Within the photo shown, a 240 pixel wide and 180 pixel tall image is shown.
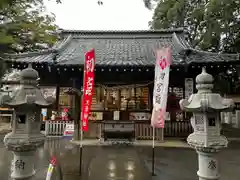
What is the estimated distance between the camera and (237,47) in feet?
55.1

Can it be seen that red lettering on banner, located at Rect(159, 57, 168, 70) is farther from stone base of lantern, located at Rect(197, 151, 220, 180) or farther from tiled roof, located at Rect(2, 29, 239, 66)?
tiled roof, located at Rect(2, 29, 239, 66)

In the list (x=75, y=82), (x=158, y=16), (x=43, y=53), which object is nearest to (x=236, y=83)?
(x=158, y=16)

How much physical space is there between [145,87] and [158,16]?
13550mm

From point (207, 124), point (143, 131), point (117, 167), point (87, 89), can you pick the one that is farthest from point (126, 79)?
point (207, 124)

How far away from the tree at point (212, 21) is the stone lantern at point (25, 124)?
10.5 meters

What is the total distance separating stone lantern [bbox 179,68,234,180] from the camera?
3.70 metres

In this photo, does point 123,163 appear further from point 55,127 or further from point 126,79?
point 55,127

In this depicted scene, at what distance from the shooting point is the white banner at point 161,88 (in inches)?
216

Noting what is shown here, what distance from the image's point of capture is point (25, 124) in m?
3.82

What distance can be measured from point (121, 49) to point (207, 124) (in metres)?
10.4

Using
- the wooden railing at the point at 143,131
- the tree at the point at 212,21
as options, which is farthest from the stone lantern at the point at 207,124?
the tree at the point at 212,21

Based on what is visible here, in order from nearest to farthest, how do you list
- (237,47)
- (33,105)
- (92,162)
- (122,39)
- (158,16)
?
(33,105), (92,162), (122,39), (237,47), (158,16)

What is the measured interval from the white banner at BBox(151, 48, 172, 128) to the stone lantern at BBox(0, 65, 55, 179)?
2868 mm

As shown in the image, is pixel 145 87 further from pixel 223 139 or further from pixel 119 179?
pixel 223 139
